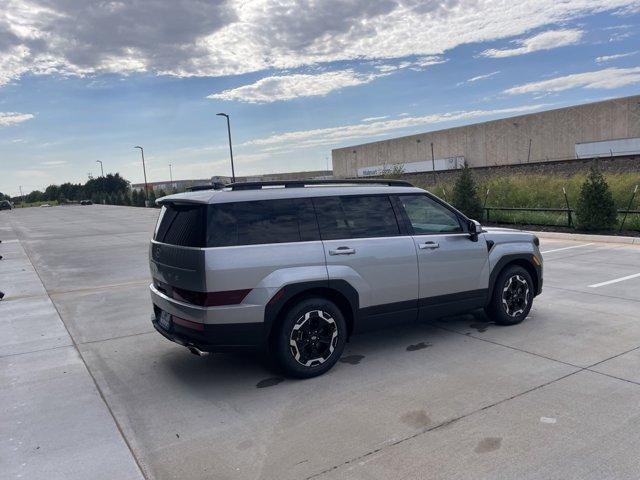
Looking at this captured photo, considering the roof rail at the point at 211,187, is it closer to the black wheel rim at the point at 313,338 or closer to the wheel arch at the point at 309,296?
the wheel arch at the point at 309,296

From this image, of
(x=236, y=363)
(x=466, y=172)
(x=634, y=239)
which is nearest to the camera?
(x=236, y=363)

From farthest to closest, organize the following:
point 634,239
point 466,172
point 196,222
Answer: point 466,172
point 634,239
point 196,222

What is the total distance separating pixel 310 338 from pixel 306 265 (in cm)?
68

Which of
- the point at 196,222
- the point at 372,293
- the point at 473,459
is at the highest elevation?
the point at 196,222

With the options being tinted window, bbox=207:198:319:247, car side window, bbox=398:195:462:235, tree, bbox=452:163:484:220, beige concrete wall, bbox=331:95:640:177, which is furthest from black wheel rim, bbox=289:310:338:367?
beige concrete wall, bbox=331:95:640:177

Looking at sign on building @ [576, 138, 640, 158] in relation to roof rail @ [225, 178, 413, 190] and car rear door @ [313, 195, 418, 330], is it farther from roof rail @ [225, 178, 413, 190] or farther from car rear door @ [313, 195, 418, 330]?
car rear door @ [313, 195, 418, 330]

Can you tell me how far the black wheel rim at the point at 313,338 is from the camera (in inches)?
183

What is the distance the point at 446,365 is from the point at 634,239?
10.6 m

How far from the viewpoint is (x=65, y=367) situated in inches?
213

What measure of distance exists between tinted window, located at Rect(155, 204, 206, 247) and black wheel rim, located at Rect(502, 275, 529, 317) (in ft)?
12.0

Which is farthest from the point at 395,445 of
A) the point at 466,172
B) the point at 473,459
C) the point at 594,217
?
the point at 466,172

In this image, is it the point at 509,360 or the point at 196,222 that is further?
the point at 509,360

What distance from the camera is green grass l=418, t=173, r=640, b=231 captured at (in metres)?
16.9

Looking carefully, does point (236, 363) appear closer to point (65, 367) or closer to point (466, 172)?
Answer: point (65, 367)
